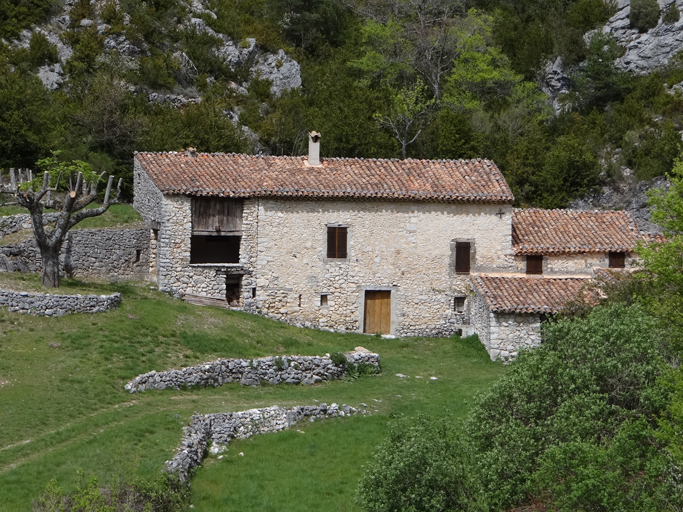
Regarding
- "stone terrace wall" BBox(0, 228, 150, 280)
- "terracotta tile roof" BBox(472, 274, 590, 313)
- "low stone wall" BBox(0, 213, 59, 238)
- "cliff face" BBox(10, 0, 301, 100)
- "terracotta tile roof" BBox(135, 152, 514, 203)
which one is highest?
"cliff face" BBox(10, 0, 301, 100)

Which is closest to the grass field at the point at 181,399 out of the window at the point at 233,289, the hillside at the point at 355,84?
the window at the point at 233,289

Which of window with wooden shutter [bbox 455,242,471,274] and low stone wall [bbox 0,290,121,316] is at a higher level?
window with wooden shutter [bbox 455,242,471,274]

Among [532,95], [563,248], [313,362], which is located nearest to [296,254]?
[313,362]

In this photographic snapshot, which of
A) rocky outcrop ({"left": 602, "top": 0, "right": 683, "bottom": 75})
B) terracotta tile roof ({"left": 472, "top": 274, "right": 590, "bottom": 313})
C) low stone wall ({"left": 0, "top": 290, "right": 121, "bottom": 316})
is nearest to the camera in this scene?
low stone wall ({"left": 0, "top": 290, "right": 121, "bottom": 316})

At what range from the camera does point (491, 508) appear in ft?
55.1

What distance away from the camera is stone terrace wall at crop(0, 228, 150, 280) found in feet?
111

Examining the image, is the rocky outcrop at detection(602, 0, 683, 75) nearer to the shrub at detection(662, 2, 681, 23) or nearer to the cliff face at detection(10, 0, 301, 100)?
the shrub at detection(662, 2, 681, 23)

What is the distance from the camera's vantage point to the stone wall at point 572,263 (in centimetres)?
3462

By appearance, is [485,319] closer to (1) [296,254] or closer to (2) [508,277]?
(2) [508,277]

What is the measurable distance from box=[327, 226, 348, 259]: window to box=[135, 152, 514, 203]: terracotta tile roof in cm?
138

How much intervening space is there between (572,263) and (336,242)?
30.0 ft

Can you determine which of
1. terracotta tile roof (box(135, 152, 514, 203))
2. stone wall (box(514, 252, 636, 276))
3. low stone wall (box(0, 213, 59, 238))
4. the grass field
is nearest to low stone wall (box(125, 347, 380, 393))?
the grass field

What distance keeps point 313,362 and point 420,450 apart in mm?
10925

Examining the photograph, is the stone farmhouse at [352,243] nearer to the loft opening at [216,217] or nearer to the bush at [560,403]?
the loft opening at [216,217]
